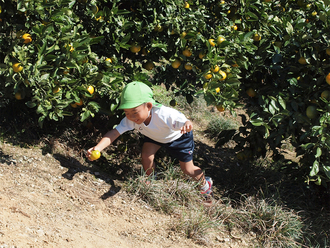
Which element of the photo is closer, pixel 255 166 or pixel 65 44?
pixel 65 44

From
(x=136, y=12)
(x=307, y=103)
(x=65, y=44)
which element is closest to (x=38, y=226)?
(x=65, y=44)

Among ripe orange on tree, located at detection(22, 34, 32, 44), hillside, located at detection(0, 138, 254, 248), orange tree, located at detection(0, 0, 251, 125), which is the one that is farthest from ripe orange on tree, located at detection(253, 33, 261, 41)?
ripe orange on tree, located at detection(22, 34, 32, 44)

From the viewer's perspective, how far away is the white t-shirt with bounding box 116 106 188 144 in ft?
9.55

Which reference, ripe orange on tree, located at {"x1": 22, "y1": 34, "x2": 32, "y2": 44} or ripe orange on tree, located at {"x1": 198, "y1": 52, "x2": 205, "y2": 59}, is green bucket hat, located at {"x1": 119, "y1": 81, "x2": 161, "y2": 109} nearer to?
ripe orange on tree, located at {"x1": 198, "y1": 52, "x2": 205, "y2": 59}

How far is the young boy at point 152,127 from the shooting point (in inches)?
107

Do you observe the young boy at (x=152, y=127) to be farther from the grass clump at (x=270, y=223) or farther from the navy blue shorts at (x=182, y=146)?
the grass clump at (x=270, y=223)

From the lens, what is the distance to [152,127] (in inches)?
119

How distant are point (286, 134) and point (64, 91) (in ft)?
6.71

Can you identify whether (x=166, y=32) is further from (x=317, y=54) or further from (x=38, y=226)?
(x=38, y=226)

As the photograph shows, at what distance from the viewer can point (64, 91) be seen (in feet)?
9.07

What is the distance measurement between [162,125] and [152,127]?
9cm

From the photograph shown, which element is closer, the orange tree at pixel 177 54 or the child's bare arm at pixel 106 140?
the orange tree at pixel 177 54


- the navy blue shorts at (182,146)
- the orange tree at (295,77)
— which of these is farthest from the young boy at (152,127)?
the orange tree at (295,77)

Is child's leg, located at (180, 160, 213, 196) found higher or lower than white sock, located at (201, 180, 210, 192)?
higher
